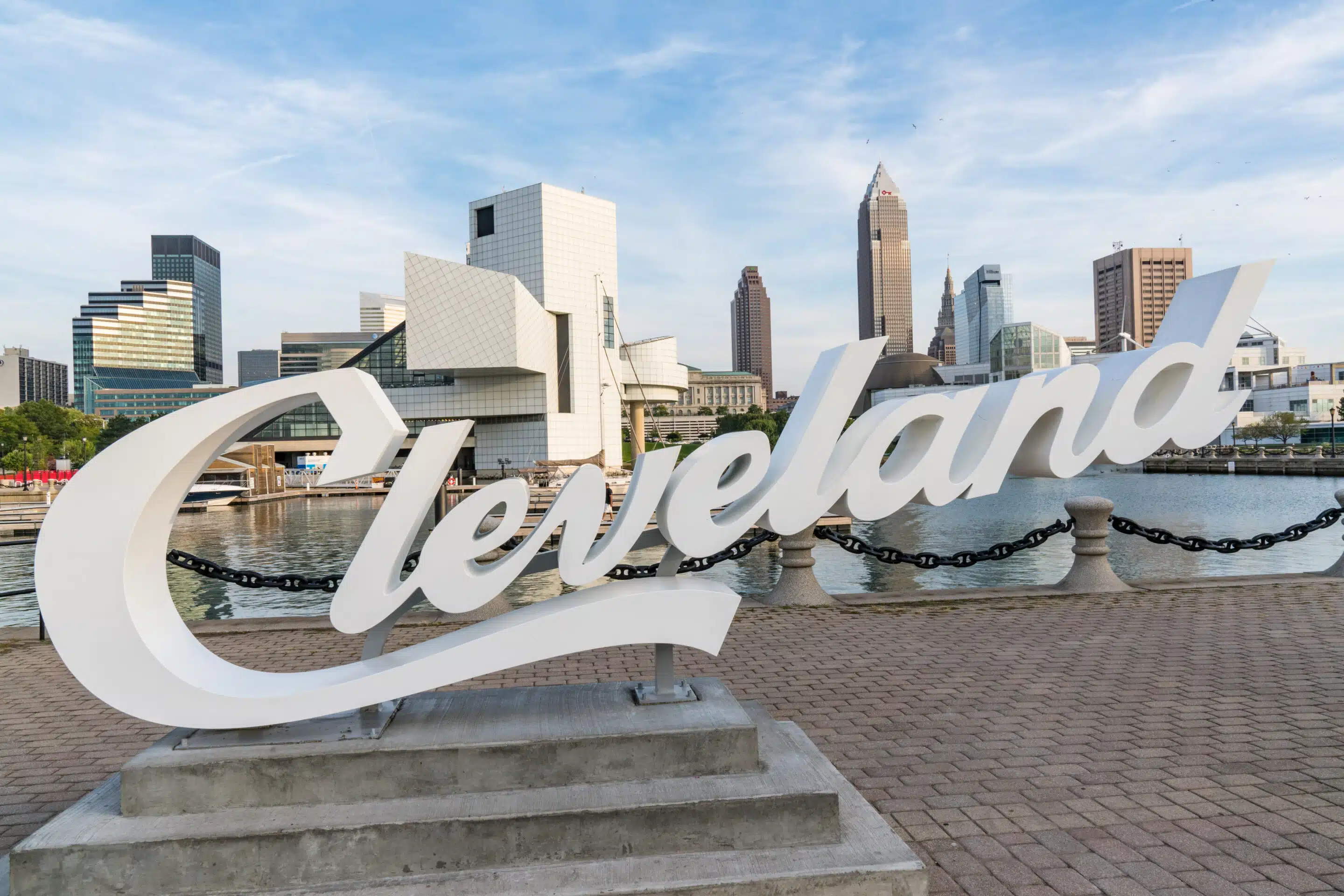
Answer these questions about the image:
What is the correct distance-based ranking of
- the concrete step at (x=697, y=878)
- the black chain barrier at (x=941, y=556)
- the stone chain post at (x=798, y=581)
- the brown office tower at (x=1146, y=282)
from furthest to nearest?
1. the brown office tower at (x=1146, y=282)
2. the stone chain post at (x=798, y=581)
3. the black chain barrier at (x=941, y=556)
4. the concrete step at (x=697, y=878)

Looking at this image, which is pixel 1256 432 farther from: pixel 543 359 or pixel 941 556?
pixel 941 556

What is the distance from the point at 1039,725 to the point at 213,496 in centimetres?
5240

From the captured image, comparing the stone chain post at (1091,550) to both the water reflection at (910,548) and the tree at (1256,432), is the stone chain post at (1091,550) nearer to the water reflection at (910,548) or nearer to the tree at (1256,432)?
the water reflection at (910,548)

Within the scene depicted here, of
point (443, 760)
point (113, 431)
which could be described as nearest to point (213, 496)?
point (113, 431)

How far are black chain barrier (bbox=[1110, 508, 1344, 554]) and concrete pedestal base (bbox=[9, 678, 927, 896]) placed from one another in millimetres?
8478

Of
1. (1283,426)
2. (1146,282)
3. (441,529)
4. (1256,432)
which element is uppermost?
(1146,282)

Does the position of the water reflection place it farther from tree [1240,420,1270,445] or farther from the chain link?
tree [1240,420,1270,445]

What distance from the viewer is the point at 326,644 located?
9430 millimetres

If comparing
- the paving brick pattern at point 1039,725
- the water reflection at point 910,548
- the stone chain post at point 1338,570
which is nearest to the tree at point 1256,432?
the water reflection at point 910,548

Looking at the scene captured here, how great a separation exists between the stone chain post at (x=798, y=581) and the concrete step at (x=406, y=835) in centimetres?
660

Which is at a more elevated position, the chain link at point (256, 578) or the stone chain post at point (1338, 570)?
the chain link at point (256, 578)

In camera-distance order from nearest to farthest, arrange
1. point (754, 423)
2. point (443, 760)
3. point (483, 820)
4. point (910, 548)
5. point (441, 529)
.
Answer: point (483, 820)
point (443, 760)
point (441, 529)
point (910, 548)
point (754, 423)

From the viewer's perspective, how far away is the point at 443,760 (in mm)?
4031

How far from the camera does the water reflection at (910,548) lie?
1973 cm
